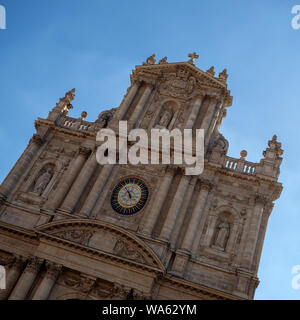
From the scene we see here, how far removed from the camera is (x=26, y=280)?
1873cm

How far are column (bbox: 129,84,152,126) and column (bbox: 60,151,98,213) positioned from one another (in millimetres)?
3119

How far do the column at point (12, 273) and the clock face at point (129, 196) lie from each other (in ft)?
16.9

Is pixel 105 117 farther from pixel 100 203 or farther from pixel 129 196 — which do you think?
pixel 100 203

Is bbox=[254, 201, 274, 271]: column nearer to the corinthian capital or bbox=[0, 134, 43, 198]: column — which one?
the corinthian capital

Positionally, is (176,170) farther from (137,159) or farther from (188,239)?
(188,239)

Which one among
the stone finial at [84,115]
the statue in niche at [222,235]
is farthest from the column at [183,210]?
the stone finial at [84,115]

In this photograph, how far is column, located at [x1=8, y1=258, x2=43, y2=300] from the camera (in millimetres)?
Result: 18452

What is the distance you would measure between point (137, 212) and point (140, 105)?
6904 millimetres

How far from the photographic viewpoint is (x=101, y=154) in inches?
897

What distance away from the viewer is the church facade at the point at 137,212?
1877 cm
